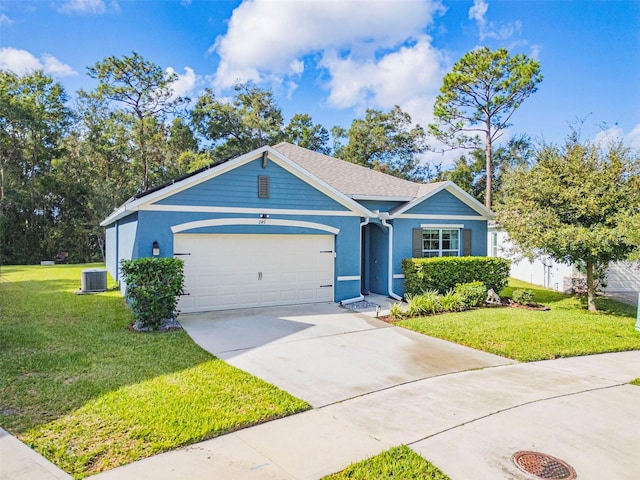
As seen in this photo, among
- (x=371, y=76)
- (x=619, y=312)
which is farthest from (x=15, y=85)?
(x=619, y=312)

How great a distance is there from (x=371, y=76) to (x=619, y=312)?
611 inches

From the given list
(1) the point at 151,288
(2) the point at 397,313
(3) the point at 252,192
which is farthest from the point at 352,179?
(1) the point at 151,288

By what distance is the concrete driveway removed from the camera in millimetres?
6094

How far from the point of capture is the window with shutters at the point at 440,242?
47.4ft

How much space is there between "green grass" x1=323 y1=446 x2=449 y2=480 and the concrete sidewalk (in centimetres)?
10

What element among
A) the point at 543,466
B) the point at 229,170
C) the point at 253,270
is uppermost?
the point at 229,170

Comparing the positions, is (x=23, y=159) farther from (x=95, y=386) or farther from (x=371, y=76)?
(x=95, y=386)

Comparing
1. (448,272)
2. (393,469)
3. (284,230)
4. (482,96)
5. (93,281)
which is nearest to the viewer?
(393,469)

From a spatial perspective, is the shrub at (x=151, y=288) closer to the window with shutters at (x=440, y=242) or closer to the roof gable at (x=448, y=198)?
the roof gable at (x=448, y=198)


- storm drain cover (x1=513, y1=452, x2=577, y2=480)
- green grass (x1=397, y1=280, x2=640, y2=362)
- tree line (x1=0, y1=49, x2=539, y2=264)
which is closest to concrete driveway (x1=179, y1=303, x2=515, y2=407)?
green grass (x1=397, y1=280, x2=640, y2=362)

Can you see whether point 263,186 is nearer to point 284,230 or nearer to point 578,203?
point 284,230

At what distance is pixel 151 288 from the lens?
28.5ft

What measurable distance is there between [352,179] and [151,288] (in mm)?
8739

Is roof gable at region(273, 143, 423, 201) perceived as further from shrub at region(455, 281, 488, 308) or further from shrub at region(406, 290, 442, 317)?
shrub at region(406, 290, 442, 317)
